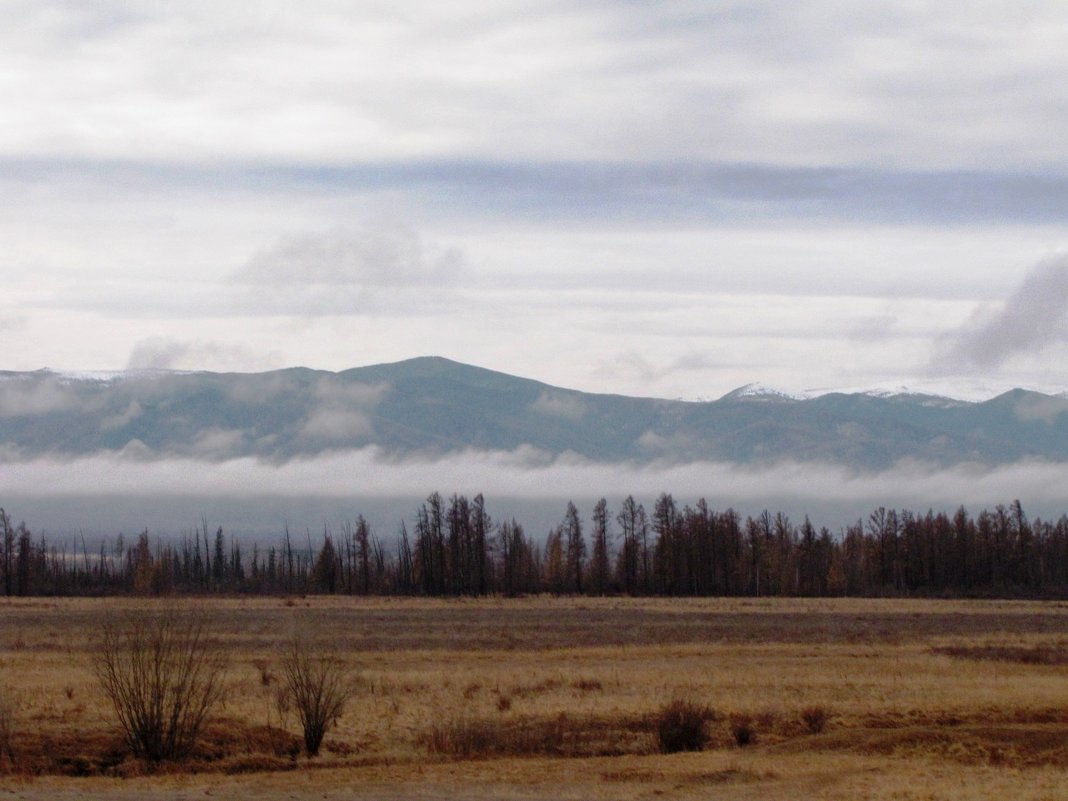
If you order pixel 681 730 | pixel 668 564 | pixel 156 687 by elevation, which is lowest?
pixel 668 564

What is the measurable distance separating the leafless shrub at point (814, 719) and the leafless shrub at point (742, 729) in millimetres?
1477

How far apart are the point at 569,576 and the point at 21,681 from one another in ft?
399

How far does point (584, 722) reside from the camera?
3503 cm

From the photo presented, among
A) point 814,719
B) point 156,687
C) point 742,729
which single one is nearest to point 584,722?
point 742,729

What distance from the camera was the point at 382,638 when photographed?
2485 inches

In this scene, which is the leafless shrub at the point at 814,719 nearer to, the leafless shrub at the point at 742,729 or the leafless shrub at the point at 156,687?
the leafless shrub at the point at 742,729

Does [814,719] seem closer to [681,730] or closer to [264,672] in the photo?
[681,730]

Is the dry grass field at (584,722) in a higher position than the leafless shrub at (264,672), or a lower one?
lower

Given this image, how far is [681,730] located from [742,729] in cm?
200

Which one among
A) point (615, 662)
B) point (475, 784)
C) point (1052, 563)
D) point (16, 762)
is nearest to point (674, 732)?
point (475, 784)

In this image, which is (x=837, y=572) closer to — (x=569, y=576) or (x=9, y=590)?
(x=569, y=576)

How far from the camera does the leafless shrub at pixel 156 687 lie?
1171 inches

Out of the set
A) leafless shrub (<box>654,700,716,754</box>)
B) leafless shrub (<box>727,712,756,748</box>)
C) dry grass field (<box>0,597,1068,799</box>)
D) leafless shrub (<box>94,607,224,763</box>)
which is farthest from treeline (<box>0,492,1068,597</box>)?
leafless shrub (<box>94,607,224,763</box>)

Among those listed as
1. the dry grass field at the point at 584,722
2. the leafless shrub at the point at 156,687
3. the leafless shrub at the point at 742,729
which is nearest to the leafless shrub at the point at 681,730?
the dry grass field at the point at 584,722
